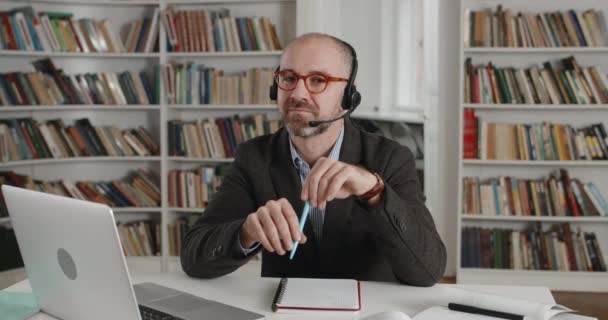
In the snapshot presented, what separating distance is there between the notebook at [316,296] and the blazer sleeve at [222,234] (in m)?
0.15

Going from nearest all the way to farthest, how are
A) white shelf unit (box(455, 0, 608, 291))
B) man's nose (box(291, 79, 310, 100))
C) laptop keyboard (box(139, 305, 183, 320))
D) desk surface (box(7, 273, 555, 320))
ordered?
laptop keyboard (box(139, 305, 183, 320)) → desk surface (box(7, 273, 555, 320)) → man's nose (box(291, 79, 310, 100)) → white shelf unit (box(455, 0, 608, 291))

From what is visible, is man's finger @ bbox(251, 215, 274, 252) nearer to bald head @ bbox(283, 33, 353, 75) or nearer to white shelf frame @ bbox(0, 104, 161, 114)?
bald head @ bbox(283, 33, 353, 75)

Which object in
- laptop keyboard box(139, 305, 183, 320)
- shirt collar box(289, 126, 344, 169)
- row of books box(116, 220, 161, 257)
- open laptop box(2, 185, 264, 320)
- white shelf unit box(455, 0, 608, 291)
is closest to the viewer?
open laptop box(2, 185, 264, 320)

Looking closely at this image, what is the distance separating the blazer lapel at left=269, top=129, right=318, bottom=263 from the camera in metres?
1.88

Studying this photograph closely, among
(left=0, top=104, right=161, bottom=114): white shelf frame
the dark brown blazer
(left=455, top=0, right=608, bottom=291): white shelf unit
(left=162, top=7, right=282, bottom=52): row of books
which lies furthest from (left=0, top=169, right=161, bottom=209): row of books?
the dark brown blazer

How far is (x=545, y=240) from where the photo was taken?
167 inches

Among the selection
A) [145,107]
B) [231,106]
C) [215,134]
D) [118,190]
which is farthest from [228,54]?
[118,190]

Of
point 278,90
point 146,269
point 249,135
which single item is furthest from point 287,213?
point 146,269

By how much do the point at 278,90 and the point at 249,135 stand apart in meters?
2.55

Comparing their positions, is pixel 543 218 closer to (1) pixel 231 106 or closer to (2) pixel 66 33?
(1) pixel 231 106

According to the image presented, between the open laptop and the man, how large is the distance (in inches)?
10.4

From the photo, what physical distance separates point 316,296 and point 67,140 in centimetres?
332

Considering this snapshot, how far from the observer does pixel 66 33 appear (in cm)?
435

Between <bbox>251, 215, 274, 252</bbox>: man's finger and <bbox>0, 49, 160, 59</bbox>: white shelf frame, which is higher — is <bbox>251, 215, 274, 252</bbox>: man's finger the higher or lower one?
the lower one
